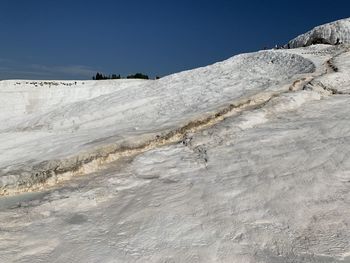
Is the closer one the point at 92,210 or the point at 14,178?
the point at 92,210

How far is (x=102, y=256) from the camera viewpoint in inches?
223

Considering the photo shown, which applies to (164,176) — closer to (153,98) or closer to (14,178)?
(14,178)

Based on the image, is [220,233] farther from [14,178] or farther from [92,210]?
[14,178]

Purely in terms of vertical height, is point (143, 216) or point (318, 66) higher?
point (318, 66)

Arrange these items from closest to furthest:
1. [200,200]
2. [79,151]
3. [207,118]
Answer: [200,200] < [79,151] < [207,118]

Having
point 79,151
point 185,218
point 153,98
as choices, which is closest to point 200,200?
point 185,218

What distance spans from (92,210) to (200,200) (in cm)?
154

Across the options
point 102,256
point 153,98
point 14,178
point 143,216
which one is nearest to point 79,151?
point 14,178

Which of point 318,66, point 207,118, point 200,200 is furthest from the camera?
point 318,66

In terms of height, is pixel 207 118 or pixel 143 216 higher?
pixel 207 118

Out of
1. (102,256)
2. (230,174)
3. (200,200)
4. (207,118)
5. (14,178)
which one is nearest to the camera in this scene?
(102,256)

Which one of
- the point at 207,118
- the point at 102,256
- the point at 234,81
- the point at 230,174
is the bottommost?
the point at 102,256

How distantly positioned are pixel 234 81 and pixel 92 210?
28.3 ft

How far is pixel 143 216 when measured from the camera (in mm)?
6652
